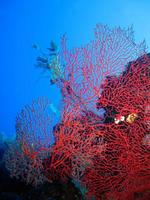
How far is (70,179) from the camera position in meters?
4.64

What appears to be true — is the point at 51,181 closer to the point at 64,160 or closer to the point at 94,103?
the point at 64,160

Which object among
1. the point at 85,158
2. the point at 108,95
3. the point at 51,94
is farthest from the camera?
the point at 51,94

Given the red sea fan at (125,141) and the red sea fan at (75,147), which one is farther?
the red sea fan at (75,147)

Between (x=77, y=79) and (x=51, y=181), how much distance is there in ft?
6.43

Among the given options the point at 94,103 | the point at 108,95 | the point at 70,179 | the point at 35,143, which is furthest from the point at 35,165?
the point at 108,95

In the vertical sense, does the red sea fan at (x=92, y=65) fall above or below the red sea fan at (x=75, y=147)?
above

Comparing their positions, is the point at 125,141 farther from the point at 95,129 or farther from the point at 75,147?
the point at 75,147

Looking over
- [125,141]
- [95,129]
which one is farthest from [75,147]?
[125,141]

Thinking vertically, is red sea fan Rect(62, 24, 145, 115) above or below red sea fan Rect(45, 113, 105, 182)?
above

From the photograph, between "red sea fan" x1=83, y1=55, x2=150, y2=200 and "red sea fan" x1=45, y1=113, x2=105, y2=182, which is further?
"red sea fan" x1=45, y1=113, x2=105, y2=182

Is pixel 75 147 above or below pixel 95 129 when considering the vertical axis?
below

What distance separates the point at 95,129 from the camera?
4.18m

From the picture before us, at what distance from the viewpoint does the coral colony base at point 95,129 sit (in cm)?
392

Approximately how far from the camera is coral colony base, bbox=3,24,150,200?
392 centimetres
